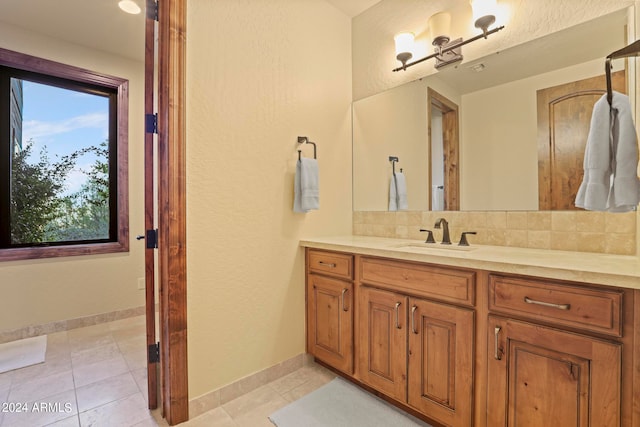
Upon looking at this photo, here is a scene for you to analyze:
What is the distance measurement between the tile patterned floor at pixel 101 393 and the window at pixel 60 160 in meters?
0.99

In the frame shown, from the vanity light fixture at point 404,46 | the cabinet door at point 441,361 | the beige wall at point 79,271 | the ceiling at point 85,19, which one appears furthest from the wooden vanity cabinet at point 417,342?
the beige wall at point 79,271

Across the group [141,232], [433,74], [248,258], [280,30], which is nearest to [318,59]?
[280,30]

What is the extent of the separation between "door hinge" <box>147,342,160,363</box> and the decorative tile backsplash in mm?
1691

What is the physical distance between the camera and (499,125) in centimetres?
181

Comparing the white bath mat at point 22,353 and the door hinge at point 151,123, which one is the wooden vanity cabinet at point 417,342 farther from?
the white bath mat at point 22,353

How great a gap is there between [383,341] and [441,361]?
33 centimetres

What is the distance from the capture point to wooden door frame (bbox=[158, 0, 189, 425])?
1489mm

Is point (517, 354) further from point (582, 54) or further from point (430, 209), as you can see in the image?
point (582, 54)

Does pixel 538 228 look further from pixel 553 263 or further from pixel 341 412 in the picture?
pixel 341 412

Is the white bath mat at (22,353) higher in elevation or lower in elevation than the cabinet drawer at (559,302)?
lower

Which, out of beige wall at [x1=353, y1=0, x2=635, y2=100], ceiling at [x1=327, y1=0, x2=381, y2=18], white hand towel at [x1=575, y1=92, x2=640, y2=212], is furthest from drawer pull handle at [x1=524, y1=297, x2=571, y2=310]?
ceiling at [x1=327, y1=0, x2=381, y2=18]

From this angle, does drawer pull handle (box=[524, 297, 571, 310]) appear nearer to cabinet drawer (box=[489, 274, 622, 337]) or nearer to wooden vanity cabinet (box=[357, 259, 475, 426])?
cabinet drawer (box=[489, 274, 622, 337])

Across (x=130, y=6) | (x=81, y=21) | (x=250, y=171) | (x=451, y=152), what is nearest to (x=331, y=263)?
(x=250, y=171)

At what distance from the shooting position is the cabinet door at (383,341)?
155 centimetres
